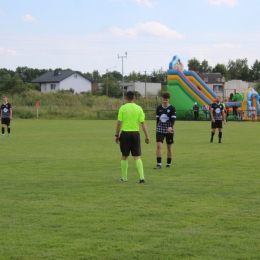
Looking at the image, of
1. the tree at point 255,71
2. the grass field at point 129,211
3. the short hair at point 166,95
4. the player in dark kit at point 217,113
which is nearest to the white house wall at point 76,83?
the tree at point 255,71

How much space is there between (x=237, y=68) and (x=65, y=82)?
60.8 meters

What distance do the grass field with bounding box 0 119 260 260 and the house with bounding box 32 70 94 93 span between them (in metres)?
102

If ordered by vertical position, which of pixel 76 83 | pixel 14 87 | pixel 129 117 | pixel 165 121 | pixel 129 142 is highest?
pixel 76 83

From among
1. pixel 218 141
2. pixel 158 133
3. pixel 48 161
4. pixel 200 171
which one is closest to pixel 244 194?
pixel 200 171

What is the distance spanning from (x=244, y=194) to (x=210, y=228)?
2696mm

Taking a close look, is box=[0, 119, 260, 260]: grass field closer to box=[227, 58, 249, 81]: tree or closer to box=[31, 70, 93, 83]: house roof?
box=[31, 70, 93, 83]: house roof

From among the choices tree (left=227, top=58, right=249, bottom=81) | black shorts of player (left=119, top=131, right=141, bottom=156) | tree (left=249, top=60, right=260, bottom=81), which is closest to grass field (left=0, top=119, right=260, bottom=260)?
black shorts of player (left=119, top=131, right=141, bottom=156)

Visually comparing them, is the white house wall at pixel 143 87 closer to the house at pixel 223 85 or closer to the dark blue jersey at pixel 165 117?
the house at pixel 223 85

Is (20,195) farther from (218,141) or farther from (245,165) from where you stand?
(218,141)

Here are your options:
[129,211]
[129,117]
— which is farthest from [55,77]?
[129,211]

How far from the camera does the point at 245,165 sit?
547 inches

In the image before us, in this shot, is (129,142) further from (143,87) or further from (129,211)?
(143,87)

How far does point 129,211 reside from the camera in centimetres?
801

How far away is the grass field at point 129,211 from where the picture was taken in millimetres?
5988
